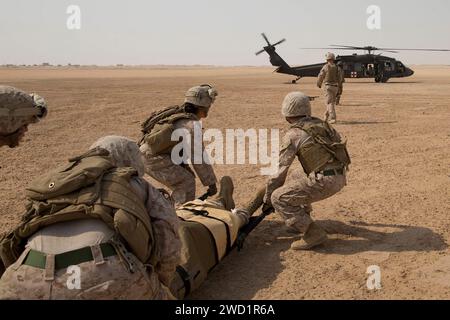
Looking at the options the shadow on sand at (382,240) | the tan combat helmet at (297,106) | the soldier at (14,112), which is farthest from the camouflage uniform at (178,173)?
the soldier at (14,112)

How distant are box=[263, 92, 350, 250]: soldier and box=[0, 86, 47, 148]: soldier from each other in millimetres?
2395

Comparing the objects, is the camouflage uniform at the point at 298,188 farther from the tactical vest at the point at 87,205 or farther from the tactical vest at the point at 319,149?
the tactical vest at the point at 87,205

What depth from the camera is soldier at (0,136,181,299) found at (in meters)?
2.49

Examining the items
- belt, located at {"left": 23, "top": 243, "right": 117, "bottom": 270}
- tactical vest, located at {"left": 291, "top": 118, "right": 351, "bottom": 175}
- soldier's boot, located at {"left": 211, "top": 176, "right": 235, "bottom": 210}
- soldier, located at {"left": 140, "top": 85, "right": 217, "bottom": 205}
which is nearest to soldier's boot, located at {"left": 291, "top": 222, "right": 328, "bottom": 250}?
tactical vest, located at {"left": 291, "top": 118, "right": 351, "bottom": 175}

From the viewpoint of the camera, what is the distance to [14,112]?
321 cm

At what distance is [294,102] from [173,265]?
7.89ft

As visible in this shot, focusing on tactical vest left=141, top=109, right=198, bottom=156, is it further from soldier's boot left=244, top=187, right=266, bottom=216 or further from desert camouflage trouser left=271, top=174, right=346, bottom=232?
desert camouflage trouser left=271, top=174, right=346, bottom=232

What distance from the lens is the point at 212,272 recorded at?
434 cm

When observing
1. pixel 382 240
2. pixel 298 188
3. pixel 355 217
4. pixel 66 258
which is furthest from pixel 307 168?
pixel 66 258

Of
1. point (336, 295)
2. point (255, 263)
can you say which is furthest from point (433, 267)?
point (255, 263)

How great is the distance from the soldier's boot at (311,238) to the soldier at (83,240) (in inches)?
85.6

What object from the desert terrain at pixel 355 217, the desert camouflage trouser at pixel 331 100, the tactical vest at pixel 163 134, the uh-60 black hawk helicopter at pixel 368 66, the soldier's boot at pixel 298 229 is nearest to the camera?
the desert terrain at pixel 355 217

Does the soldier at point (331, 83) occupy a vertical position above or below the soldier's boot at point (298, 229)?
above

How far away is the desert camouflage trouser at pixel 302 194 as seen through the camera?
15.4 feet
